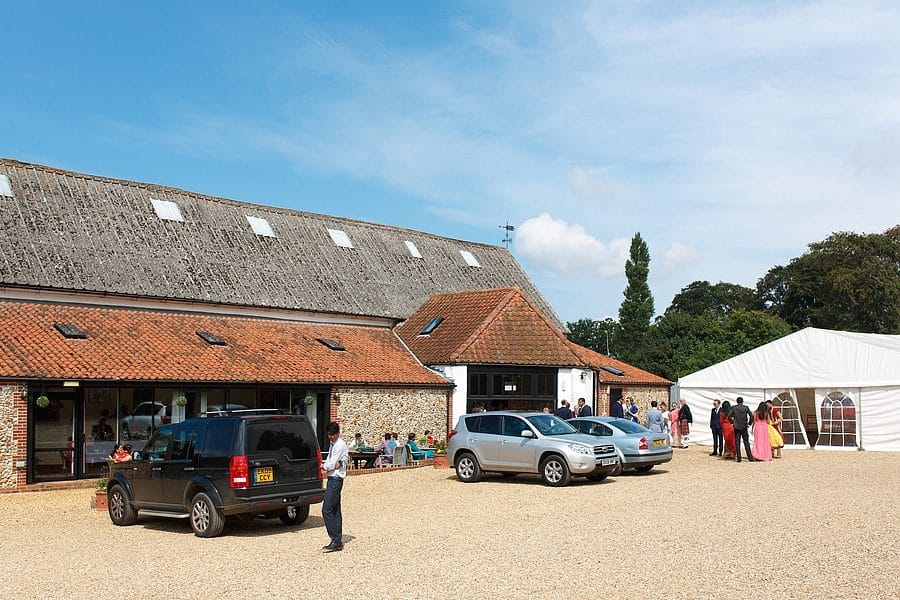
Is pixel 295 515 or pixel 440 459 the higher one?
pixel 440 459

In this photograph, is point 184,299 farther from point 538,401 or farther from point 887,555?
point 887,555

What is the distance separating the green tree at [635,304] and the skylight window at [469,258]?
2224 cm

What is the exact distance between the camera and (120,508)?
14945mm

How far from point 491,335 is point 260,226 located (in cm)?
988

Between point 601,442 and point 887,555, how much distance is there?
929 centimetres

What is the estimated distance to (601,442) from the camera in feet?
64.3

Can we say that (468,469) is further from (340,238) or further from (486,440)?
(340,238)

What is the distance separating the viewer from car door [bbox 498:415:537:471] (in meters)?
19.5

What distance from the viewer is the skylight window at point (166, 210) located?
104 feet

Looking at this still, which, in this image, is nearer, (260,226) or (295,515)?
(295,515)

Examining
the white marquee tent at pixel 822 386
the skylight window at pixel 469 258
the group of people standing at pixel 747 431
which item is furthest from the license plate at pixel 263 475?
the skylight window at pixel 469 258

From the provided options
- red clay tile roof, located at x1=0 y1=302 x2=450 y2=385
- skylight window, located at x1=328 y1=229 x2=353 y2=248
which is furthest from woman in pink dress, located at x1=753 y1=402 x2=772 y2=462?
skylight window, located at x1=328 y1=229 x2=353 y2=248

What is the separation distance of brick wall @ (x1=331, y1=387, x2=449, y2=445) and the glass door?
23.2 ft

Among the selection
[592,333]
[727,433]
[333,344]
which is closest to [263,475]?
[333,344]
